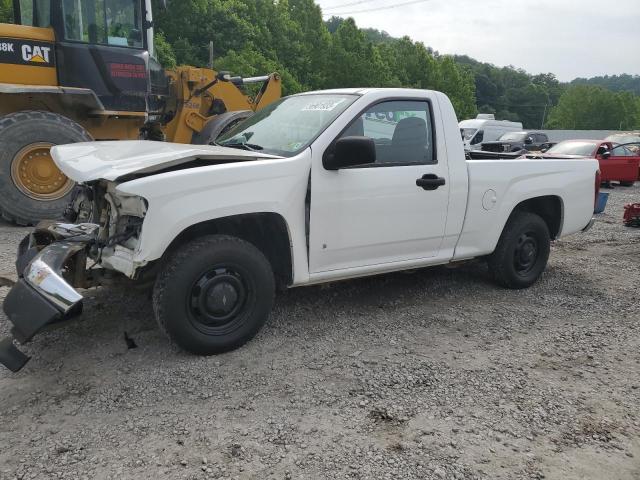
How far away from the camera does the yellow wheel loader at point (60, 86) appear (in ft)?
24.1

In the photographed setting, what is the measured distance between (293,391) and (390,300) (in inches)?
75.9

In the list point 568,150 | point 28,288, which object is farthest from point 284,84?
point 28,288

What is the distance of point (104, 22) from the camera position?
7.95 meters

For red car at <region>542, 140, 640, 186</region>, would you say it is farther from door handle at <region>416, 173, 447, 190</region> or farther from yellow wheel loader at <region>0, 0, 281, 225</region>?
door handle at <region>416, 173, 447, 190</region>

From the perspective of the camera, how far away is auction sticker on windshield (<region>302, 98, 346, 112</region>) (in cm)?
445

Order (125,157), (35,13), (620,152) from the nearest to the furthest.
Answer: (125,157) < (35,13) < (620,152)

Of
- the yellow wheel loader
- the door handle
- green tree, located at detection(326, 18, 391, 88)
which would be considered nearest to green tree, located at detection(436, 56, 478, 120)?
green tree, located at detection(326, 18, 391, 88)

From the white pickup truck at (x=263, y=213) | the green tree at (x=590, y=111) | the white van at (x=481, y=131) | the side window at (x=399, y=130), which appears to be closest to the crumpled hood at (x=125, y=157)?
the white pickup truck at (x=263, y=213)

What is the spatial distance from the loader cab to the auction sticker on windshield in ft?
15.0

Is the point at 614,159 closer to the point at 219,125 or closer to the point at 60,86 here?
the point at 219,125

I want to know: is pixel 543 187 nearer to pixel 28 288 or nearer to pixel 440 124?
pixel 440 124

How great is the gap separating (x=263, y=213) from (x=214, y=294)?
0.67 m

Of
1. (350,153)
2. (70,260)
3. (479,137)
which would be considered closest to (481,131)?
(479,137)

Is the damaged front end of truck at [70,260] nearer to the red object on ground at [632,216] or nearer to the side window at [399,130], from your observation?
the side window at [399,130]
